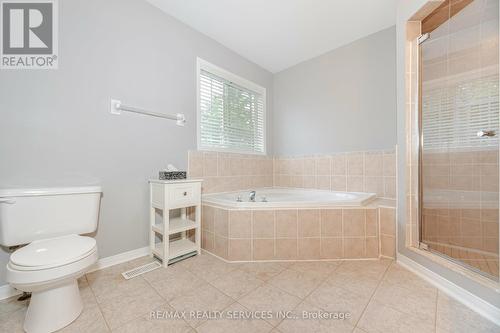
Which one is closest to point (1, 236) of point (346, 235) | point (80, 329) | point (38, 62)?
point (80, 329)

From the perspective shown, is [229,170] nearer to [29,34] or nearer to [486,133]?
[29,34]

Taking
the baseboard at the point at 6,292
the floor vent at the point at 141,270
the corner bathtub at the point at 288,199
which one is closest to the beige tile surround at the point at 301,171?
the corner bathtub at the point at 288,199

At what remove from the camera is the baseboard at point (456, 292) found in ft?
3.70

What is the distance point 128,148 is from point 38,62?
2.63 feet

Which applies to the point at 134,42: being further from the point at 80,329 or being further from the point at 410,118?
the point at 410,118

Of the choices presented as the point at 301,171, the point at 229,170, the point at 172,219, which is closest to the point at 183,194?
the point at 172,219

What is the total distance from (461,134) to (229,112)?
7.84 ft

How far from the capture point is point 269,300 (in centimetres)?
129

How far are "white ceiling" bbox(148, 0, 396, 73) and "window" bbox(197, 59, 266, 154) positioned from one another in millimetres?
423

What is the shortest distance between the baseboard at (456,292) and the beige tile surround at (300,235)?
23 cm

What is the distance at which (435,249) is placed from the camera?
163 cm

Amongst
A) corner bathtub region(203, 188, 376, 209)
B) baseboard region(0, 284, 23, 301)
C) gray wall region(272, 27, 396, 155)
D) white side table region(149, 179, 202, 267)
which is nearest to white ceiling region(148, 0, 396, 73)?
gray wall region(272, 27, 396, 155)

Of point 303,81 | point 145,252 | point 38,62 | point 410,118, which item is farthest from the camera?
point 303,81

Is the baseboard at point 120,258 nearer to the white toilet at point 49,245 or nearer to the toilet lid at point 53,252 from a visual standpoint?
the white toilet at point 49,245
